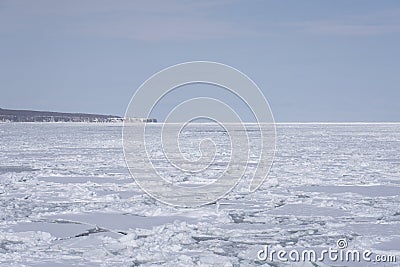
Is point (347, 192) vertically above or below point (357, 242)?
above

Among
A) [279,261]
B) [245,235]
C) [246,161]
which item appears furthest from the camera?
[246,161]

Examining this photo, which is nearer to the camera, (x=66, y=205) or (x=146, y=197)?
(x=66, y=205)

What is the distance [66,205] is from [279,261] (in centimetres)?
406

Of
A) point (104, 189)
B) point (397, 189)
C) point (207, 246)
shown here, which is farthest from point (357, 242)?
point (104, 189)

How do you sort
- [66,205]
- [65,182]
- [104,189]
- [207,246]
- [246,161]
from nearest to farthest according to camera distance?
[207,246], [66,205], [104,189], [65,182], [246,161]

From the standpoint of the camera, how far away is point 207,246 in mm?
5645

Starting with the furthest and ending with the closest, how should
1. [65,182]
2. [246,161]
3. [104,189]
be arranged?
[246,161]
[65,182]
[104,189]

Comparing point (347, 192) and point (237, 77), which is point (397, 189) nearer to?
point (347, 192)

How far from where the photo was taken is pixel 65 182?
10852 mm

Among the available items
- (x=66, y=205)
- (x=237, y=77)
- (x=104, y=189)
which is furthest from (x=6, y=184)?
(x=237, y=77)

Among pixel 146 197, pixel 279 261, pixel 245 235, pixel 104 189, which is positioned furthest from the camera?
pixel 104 189

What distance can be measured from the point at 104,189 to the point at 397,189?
16.6ft

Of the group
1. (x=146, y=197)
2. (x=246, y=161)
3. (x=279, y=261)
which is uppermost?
(x=246, y=161)

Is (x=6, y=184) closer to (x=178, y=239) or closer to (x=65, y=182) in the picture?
(x=65, y=182)
